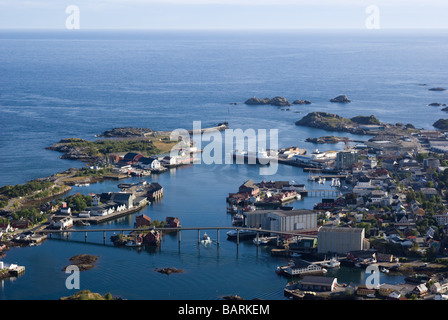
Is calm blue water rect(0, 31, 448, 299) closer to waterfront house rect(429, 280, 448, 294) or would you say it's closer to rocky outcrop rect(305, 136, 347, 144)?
rocky outcrop rect(305, 136, 347, 144)

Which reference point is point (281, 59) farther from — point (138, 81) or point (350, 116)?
point (350, 116)

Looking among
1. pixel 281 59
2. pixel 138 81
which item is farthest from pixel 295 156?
pixel 281 59

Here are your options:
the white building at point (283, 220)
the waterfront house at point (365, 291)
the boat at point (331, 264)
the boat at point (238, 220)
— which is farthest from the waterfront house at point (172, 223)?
the waterfront house at point (365, 291)

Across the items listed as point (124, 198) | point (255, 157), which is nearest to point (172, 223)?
point (124, 198)

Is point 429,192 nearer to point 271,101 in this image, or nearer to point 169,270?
point 169,270

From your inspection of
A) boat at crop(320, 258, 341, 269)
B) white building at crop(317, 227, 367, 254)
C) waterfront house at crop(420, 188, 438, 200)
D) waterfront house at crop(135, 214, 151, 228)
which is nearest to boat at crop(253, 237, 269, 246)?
white building at crop(317, 227, 367, 254)

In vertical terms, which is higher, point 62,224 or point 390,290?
point 62,224
